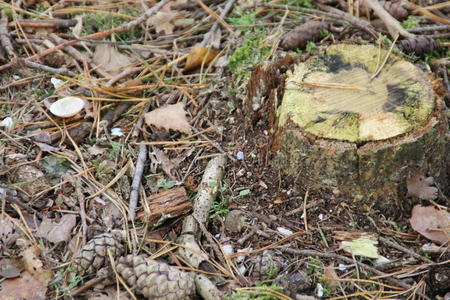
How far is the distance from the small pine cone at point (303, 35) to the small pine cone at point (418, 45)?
603 millimetres

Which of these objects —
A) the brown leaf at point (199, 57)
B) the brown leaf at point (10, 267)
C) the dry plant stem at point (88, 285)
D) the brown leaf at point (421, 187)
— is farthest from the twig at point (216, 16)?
the brown leaf at point (10, 267)

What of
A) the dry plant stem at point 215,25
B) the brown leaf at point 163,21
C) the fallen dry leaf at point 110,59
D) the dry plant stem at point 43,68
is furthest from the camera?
the brown leaf at point 163,21

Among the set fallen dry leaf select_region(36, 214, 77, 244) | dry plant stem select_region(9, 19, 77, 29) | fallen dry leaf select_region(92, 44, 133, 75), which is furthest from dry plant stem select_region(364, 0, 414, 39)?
fallen dry leaf select_region(36, 214, 77, 244)

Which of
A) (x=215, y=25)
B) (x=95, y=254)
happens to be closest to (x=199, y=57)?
(x=215, y=25)

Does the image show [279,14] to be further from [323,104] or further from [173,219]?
[173,219]

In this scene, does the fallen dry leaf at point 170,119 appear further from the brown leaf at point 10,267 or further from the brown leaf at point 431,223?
the brown leaf at point 431,223

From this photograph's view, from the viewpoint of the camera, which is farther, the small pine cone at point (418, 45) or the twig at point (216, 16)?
the twig at point (216, 16)

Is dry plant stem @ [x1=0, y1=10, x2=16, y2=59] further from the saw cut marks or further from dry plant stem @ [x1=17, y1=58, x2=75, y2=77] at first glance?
the saw cut marks

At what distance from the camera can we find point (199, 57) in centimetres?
370

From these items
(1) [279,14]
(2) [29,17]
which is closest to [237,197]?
(1) [279,14]

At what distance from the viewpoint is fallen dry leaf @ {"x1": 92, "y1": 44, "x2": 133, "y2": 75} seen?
371cm

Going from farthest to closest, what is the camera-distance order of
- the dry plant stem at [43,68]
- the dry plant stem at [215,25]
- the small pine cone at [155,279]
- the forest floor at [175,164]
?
the dry plant stem at [215,25] < the dry plant stem at [43,68] < the forest floor at [175,164] < the small pine cone at [155,279]

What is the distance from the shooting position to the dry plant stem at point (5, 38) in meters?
3.68

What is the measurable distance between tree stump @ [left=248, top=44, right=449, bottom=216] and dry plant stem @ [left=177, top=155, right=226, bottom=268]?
39cm
